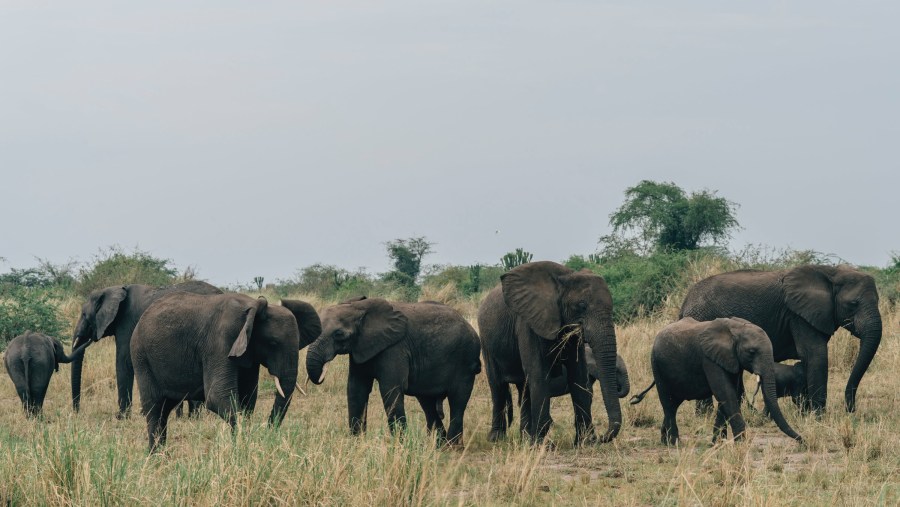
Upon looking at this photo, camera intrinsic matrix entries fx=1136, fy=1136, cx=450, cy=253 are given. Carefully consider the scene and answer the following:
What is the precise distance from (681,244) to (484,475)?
102 ft

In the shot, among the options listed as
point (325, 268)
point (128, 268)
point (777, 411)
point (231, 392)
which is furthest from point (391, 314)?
point (325, 268)

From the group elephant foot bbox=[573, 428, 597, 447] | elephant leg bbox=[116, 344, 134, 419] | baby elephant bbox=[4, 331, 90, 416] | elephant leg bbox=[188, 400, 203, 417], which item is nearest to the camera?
elephant foot bbox=[573, 428, 597, 447]

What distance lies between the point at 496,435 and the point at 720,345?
8.53 feet

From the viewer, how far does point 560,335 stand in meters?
10.8

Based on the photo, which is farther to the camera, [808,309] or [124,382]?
[124,382]

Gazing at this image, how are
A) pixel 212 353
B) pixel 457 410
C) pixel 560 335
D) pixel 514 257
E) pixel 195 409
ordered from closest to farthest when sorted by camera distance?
pixel 212 353 < pixel 560 335 < pixel 457 410 < pixel 195 409 < pixel 514 257

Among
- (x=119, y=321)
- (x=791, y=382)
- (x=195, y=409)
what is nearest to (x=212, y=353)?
(x=195, y=409)

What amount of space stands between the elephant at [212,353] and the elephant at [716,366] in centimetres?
369

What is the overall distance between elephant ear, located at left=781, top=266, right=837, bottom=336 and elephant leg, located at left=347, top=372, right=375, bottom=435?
525 cm

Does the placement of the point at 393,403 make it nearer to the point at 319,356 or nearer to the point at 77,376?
the point at 319,356

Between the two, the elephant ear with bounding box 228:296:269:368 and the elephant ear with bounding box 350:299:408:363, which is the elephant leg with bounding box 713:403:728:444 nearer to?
the elephant ear with bounding box 350:299:408:363

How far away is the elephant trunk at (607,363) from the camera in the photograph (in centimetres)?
1028

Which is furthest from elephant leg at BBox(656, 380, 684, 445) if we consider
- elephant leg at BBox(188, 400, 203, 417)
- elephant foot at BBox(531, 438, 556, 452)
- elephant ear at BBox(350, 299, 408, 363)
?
elephant leg at BBox(188, 400, 203, 417)

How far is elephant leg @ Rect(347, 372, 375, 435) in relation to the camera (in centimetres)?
1108
